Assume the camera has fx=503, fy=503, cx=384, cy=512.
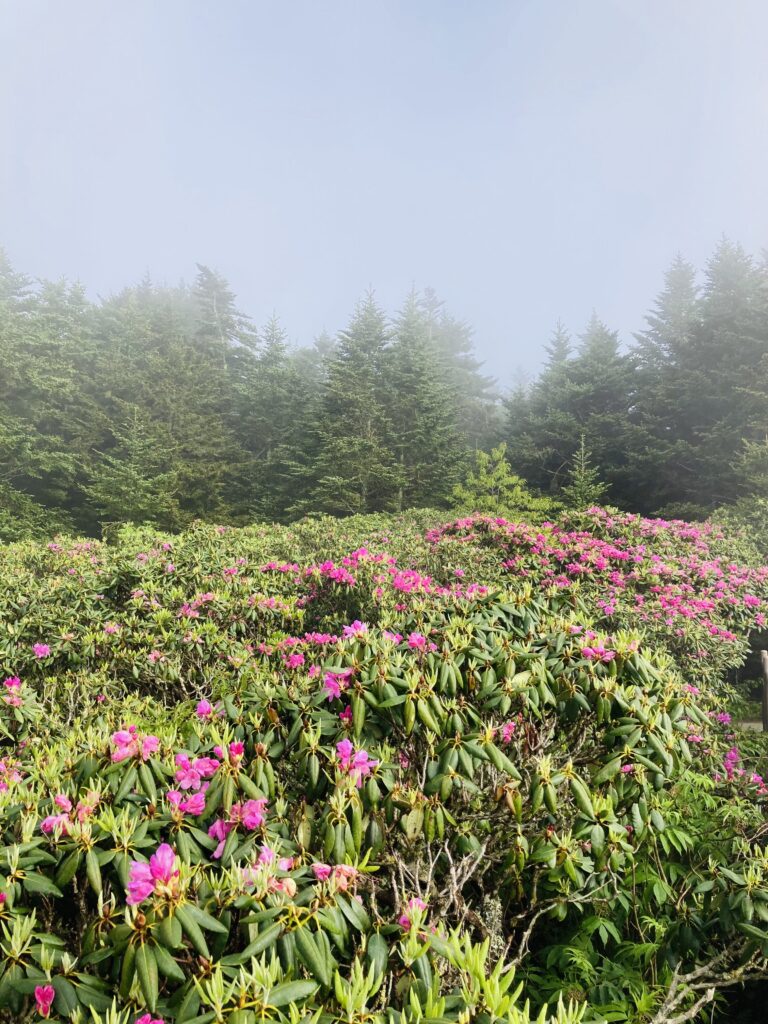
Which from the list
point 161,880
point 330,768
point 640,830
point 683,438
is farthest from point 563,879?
point 683,438

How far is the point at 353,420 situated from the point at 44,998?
20333mm

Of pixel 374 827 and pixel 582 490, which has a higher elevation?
pixel 582 490

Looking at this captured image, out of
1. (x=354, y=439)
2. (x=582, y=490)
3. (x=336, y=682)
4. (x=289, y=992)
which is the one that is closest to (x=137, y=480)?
(x=354, y=439)

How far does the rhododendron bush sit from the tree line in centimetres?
1405

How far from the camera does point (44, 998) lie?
1004mm

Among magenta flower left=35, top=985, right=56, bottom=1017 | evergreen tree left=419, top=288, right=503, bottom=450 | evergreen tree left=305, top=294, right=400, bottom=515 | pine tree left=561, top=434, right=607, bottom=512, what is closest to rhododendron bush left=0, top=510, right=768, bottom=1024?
magenta flower left=35, top=985, right=56, bottom=1017

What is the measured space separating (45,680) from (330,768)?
3.34 meters

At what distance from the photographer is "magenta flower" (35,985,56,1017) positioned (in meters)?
1.00

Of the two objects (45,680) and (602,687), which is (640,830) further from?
(45,680)

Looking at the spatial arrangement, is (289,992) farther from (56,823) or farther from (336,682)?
(336,682)

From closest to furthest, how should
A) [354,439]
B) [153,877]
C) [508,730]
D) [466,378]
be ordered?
[153,877] → [508,730] → [354,439] → [466,378]

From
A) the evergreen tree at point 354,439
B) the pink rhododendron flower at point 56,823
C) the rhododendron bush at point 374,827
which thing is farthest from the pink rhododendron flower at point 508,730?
the evergreen tree at point 354,439

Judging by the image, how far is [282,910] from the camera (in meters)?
1.14

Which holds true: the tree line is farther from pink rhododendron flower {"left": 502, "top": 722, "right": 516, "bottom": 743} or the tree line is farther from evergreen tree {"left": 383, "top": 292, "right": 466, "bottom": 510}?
pink rhododendron flower {"left": 502, "top": 722, "right": 516, "bottom": 743}
